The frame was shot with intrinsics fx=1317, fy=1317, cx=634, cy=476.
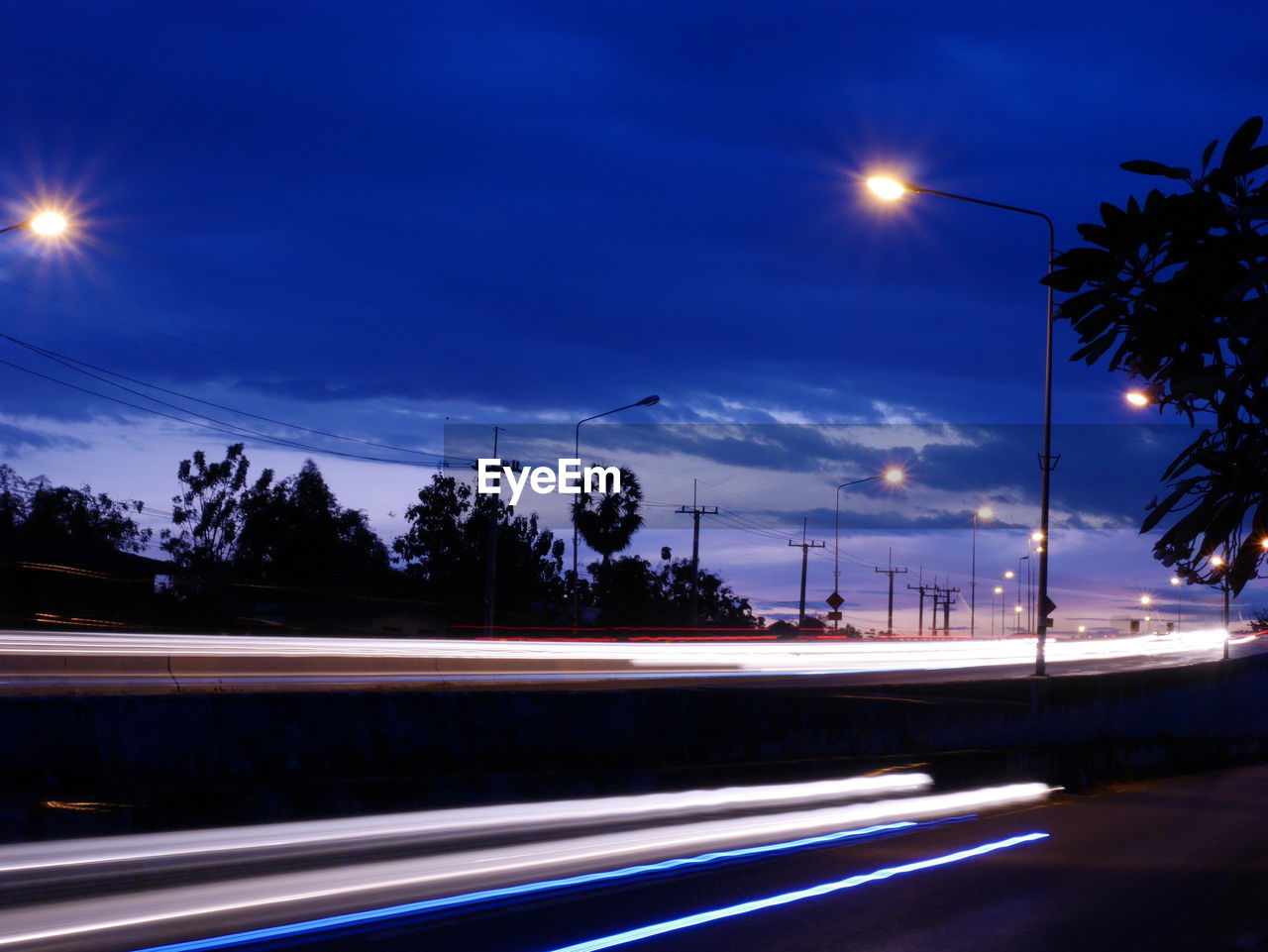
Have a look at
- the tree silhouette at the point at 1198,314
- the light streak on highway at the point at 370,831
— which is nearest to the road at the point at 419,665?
the light streak on highway at the point at 370,831

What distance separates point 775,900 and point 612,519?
208 feet

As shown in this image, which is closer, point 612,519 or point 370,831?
point 370,831

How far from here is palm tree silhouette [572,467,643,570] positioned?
238 feet

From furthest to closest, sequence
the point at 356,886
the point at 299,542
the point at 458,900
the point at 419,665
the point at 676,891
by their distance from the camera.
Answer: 1. the point at 299,542
2. the point at 419,665
3. the point at 676,891
4. the point at 458,900
5. the point at 356,886

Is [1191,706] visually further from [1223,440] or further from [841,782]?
[1223,440]

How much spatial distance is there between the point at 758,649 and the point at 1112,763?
17.1 m

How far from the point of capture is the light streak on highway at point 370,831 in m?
7.75

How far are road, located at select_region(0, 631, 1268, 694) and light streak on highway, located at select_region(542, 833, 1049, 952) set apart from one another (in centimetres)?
572

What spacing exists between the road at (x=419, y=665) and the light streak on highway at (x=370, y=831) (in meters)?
3.44

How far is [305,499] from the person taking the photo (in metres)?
70.6

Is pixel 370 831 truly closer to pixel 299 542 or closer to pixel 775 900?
pixel 775 900

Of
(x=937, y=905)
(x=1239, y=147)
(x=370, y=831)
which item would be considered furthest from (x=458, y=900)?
(x=1239, y=147)

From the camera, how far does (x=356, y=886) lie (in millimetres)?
8484

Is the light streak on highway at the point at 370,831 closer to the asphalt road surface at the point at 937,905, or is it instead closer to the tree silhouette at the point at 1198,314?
the asphalt road surface at the point at 937,905
